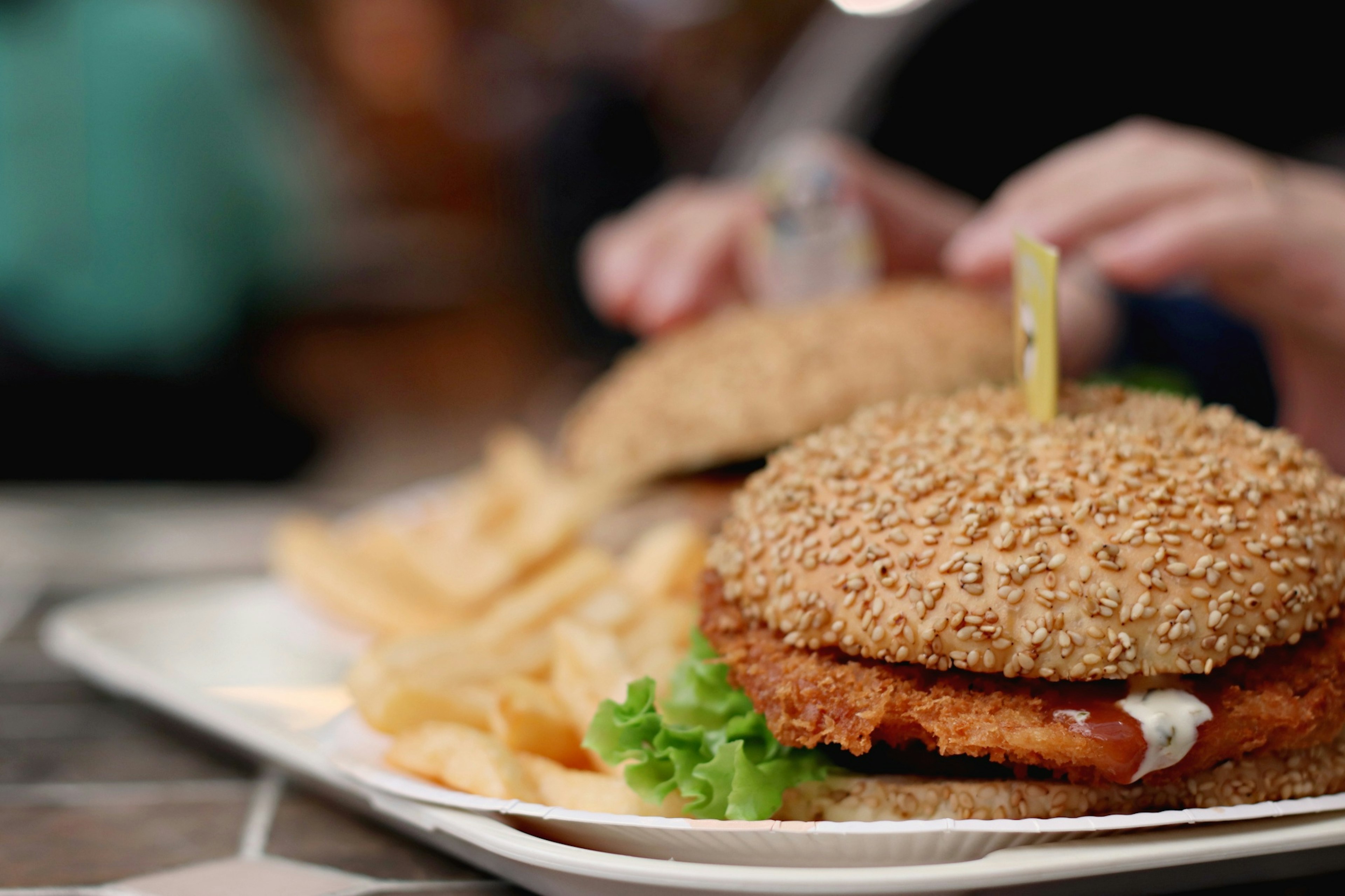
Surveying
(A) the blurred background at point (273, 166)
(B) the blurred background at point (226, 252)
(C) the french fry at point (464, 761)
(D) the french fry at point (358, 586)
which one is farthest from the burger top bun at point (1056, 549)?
(B) the blurred background at point (226, 252)

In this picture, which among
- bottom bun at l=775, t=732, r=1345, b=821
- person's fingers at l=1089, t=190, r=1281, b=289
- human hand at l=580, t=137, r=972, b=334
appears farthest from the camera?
human hand at l=580, t=137, r=972, b=334

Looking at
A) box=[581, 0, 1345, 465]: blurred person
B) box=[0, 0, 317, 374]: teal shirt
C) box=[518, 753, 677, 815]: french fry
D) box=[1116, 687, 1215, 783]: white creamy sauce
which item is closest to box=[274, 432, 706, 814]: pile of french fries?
box=[518, 753, 677, 815]: french fry

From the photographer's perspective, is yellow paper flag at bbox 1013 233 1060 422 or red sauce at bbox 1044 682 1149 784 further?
yellow paper flag at bbox 1013 233 1060 422

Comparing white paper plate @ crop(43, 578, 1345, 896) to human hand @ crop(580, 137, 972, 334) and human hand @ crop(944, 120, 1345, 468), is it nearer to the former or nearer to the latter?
human hand @ crop(944, 120, 1345, 468)

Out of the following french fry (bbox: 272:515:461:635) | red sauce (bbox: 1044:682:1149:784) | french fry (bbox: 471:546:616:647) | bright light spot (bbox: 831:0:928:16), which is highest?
bright light spot (bbox: 831:0:928:16)

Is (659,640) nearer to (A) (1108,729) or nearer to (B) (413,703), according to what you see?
(B) (413,703)

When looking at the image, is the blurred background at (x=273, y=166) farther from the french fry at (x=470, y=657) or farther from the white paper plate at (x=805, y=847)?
the french fry at (x=470, y=657)

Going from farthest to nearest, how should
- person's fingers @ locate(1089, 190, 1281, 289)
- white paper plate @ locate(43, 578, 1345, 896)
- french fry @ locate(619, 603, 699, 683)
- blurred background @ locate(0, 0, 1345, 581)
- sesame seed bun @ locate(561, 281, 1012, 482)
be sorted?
1. blurred background @ locate(0, 0, 1345, 581)
2. sesame seed bun @ locate(561, 281, 1012, 482)
3. person's fingers @ locate(1089, 190, 1281, 289)
4. french fry @ locate(619, 603, 699, 683)
5. white paper plate @ locate(43, 578, 1345, 896)

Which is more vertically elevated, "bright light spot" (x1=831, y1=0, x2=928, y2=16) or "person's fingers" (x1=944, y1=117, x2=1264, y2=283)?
"bright light spot" (x1=831, y1=0, x2=928, y2=16)
